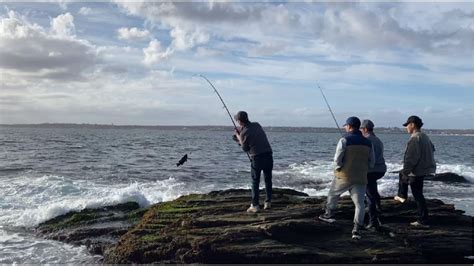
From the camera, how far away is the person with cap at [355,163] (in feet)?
28.4

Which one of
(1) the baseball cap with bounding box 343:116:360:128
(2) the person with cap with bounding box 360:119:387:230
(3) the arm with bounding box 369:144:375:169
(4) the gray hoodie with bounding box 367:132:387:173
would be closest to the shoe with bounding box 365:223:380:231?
(2) the person with cap with bounding box 360:119:387:230

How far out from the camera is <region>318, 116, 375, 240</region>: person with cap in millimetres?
8648

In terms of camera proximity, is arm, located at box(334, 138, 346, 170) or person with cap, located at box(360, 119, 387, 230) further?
person with cap, located at box(360, 119, 387, 230)

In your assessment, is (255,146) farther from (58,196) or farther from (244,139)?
Answer: (58,196)

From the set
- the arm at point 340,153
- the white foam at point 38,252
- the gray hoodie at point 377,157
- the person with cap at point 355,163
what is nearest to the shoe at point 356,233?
the person with cap at point 355,163

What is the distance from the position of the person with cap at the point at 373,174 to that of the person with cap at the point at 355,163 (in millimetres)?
401

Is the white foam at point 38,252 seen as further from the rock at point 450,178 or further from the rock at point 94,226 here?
the rock at point 450,178

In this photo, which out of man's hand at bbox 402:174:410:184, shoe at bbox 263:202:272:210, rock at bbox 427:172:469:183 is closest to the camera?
man's hand at bbox 402:174:410:184

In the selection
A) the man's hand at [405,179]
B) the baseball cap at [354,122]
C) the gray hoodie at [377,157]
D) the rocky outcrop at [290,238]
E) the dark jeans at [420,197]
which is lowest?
the rocky outcrop at [290,238]

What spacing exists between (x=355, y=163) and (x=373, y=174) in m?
0.94

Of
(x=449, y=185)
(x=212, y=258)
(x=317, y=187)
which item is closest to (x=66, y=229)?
(x=212, y=258)

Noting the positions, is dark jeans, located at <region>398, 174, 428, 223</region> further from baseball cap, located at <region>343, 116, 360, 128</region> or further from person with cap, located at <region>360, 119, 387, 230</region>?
baseball cap, located at <region>343, 116, 360, 128</region>

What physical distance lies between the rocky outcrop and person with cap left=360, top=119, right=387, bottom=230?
25 cm

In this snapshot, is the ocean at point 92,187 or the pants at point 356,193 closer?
the pants at point 356,193
